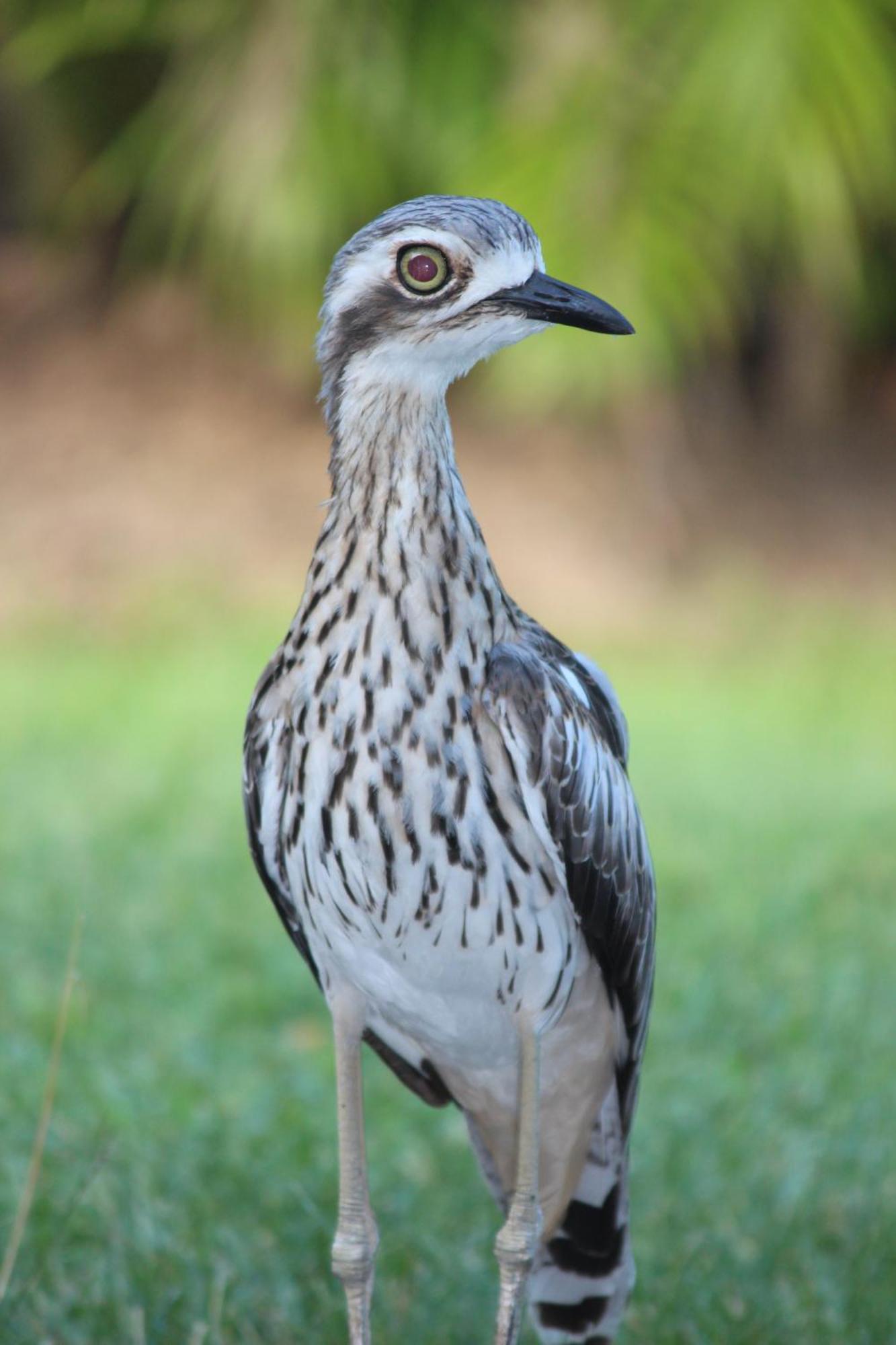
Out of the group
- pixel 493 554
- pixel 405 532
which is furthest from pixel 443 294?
pixel 493 554

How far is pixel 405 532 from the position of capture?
254 cm

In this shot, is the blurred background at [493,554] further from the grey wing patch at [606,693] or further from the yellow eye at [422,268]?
the yellow eye at [422,268]

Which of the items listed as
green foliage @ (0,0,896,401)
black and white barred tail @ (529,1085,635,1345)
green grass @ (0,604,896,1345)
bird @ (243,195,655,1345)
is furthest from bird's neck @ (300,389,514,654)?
green foliage @ (0,0,896,401)

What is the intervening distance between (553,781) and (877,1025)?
7.46 ft

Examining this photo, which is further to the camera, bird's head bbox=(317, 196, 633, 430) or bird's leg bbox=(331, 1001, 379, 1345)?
bird's leg bbox=(331, 1001, 379, 1345)

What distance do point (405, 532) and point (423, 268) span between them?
0.38 metres

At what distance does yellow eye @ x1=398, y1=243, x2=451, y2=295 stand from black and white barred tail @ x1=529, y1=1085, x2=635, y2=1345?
1.47 m

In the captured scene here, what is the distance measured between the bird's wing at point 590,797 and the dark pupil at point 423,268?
56cm

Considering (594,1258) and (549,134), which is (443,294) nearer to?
(594,1258)

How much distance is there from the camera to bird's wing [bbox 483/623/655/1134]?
2.56m

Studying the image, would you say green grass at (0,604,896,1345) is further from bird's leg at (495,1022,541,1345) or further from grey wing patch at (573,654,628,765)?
grey wing patch at (573,654,628,765)

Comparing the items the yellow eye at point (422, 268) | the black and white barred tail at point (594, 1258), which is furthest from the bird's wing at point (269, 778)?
the black and white barred tail at point (594, 1258)

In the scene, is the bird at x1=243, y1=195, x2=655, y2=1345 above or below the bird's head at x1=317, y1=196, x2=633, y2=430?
below

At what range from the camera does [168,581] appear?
8680 mm
